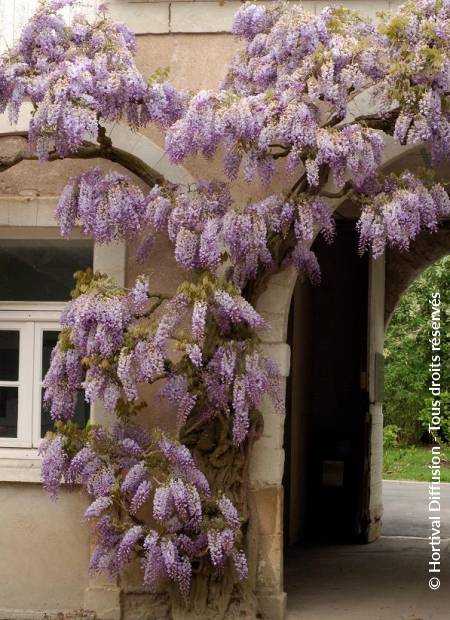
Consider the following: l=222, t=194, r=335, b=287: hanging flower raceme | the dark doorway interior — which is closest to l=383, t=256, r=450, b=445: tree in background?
the dark doorway interior

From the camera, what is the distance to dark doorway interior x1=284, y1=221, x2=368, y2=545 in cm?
1255

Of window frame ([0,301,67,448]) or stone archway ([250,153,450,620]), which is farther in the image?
window frame ([0,301,67,448])

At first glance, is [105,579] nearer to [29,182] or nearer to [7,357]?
[7,357]

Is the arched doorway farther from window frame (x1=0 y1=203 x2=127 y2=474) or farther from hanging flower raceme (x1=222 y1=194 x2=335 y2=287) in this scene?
hanging flower raceme (x1=222 y1=194 x2=335 y2=287)

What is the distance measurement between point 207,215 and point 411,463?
16.4m

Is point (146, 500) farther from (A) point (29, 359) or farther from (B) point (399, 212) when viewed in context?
(B) point (399, 212)

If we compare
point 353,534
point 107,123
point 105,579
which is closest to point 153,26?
point 107,123

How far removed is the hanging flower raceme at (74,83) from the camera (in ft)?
24.0

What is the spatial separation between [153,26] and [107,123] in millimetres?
704

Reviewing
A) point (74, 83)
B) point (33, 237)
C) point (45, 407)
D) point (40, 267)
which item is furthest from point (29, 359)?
point (74, 83)

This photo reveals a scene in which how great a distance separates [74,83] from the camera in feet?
24.0

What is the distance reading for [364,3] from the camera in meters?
7.94

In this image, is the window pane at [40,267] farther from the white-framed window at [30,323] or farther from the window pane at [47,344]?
the window pane at [47,344]

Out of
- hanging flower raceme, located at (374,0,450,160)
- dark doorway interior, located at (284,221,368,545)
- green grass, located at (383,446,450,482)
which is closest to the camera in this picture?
hanging flower raceme, located at (374,0,450,160)
